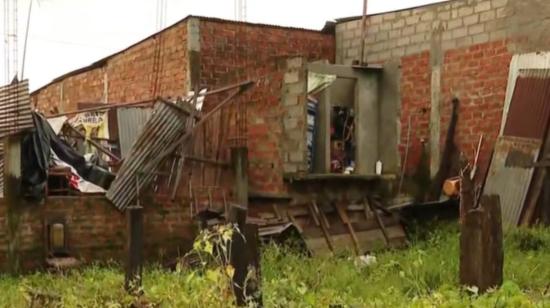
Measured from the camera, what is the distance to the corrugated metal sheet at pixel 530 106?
942 centimetres

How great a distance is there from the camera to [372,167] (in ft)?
35.9

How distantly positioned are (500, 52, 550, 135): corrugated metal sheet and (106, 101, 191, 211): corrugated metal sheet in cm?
453

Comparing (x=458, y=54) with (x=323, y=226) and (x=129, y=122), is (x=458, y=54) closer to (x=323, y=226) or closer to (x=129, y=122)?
(x=323, y=226)

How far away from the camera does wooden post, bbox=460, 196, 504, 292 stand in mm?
4281

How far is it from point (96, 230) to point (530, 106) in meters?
5.85

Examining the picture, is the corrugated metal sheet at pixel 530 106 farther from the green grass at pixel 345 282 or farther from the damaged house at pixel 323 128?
the green grass at pixel 345 282

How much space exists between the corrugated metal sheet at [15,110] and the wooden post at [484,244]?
17.7 feet

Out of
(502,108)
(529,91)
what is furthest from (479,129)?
(529,91)

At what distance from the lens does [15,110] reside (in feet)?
26.0

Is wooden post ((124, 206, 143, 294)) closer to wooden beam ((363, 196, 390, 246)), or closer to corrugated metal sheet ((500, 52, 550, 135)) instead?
wooden beam ((363, 196, 390, 246))

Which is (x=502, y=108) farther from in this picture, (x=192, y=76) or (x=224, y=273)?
(x=224, y=273)

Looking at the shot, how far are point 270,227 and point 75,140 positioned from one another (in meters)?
3.54

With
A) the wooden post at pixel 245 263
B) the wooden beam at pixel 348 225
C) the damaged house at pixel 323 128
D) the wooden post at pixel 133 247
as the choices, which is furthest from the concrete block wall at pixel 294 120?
the wooden post at pixel 245 263

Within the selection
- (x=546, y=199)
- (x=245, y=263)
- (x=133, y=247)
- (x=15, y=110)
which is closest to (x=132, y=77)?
(x=15, y=110)
